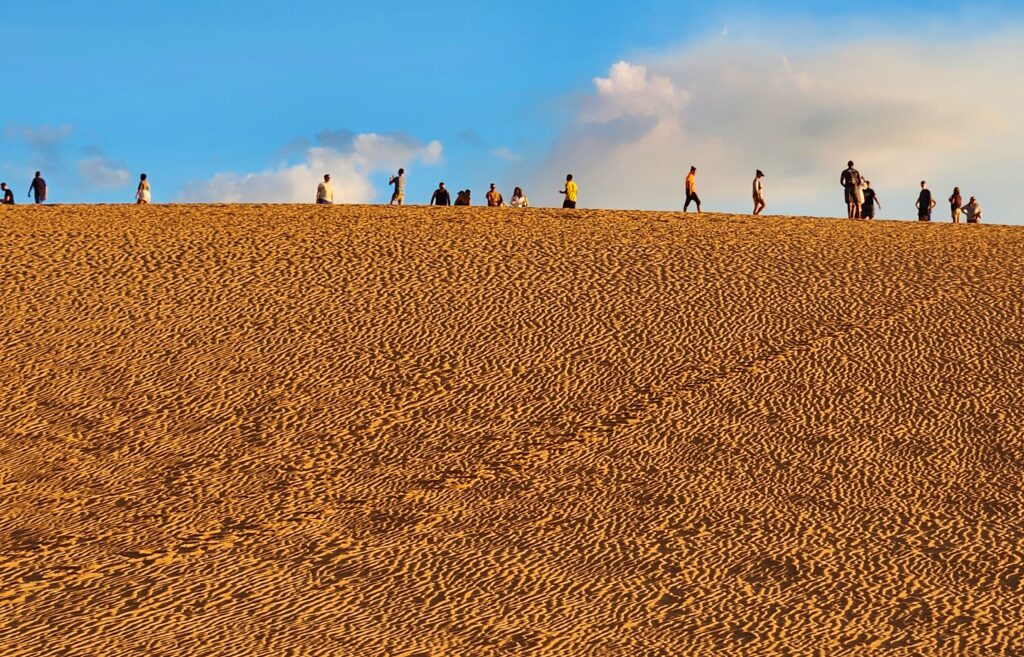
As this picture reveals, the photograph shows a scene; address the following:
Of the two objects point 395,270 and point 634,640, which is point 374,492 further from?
point 395,270

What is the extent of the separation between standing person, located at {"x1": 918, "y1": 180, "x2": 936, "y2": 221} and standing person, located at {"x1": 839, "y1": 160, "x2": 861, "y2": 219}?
2.02m

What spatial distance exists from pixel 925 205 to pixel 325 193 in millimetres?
16016

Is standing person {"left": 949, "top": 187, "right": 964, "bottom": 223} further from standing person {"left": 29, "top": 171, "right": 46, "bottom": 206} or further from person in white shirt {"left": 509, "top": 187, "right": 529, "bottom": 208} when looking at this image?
standing person {"left": 29, "top": 171, "right": 46, "bottom": 206}

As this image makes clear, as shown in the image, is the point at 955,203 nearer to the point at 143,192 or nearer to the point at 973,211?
the point at 973,211

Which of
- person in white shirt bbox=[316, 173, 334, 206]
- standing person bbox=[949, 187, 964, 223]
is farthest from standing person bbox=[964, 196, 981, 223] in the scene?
person in white shirt bbox=[316, 173, 334, 206]

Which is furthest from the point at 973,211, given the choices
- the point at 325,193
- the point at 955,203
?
the point at 325,193

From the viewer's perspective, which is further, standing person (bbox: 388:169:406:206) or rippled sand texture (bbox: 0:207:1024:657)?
standing person (bbox: 388:169:406:206)

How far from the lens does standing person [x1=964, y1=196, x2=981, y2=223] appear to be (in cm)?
3831

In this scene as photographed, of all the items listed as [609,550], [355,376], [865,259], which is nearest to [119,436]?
[355,376]

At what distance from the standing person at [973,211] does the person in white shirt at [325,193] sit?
57.1 ft

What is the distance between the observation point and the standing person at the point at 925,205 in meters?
37.3

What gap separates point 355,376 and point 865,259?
1295 cm

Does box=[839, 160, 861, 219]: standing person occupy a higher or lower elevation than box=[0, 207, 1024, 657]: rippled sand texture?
higher

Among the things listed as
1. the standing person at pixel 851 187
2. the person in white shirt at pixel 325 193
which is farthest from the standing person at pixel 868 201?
the person in white shirt at pixel 325 193
